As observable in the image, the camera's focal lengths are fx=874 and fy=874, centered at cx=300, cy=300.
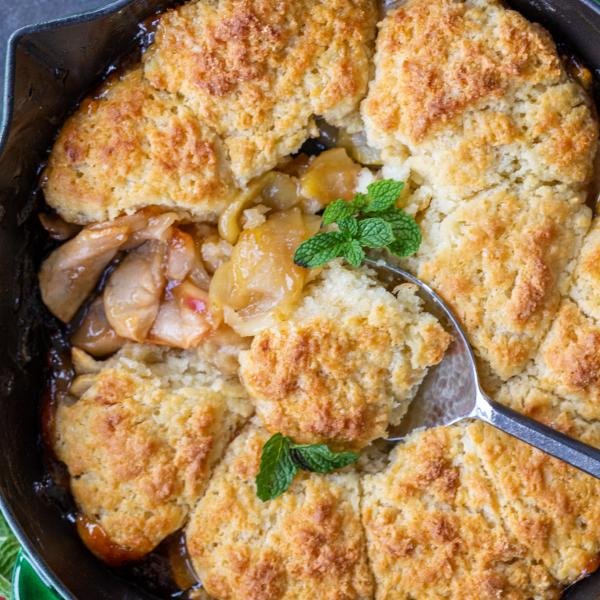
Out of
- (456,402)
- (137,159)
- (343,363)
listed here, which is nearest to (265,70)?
(137,159)

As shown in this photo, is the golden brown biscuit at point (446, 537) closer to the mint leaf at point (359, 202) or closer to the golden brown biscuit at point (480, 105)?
the mint leaf at point (359, 202)

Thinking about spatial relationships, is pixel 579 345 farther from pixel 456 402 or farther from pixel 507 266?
pixel 456 402

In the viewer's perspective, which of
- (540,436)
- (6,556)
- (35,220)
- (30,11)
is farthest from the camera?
(6,556)

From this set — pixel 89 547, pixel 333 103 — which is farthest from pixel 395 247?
pixel 89 547

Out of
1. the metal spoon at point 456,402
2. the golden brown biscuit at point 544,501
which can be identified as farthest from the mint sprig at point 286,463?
the golden brown biscuit at point 544,501

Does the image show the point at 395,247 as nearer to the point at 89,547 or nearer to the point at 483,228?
the point at 483,228

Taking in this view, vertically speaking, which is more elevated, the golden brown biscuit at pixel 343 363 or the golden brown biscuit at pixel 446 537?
the golden brown biscuit at pixel 343 363
